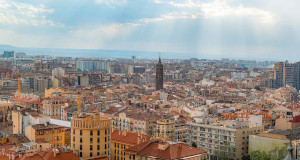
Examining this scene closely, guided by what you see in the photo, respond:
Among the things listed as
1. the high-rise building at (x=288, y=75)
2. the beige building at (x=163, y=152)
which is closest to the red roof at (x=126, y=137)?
the beige building at (x=163, y=152)

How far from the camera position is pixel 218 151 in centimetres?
4038

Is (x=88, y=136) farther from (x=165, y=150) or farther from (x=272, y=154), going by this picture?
(x=272, y=154)

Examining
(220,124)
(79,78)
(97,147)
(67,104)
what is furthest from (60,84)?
(97,147)

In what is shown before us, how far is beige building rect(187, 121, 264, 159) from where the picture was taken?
4016cm

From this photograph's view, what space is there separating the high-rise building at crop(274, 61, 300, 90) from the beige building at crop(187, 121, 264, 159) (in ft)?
300

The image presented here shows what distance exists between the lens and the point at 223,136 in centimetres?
4094

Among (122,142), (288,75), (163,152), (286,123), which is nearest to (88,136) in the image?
(163,152)

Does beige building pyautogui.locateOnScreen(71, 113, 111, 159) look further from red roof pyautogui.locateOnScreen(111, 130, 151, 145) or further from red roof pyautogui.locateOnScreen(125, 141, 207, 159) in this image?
red roof pyautogui.locateOnScreen(111, 130, 151, 145)

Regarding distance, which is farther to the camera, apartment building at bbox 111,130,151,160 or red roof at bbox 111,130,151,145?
red roof at bbox 111,130,151,145

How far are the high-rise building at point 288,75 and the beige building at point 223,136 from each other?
300 feet

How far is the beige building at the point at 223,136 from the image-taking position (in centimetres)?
4016

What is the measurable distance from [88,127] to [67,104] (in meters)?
28.9

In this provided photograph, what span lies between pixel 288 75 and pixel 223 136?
95060 mm

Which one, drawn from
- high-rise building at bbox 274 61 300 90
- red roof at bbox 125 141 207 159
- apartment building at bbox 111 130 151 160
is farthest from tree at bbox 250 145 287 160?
high-rise building at bbox 274 61 300 90
